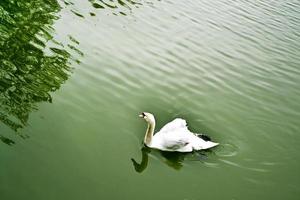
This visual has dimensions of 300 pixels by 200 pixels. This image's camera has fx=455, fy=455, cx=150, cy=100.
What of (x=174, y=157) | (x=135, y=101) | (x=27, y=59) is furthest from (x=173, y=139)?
(x=27, y=59)

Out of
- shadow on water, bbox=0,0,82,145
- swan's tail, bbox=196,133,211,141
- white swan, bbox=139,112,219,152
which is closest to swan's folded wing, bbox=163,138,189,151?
white swan, bbox=139,112,219,152

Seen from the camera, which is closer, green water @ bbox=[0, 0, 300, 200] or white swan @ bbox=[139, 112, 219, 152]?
green water @ bbox=[0, 0, 300, 200]

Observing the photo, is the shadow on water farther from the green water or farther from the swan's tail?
the swan's tail

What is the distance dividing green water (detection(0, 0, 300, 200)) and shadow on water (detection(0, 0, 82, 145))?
0.04 m

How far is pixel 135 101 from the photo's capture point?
35.8 ft

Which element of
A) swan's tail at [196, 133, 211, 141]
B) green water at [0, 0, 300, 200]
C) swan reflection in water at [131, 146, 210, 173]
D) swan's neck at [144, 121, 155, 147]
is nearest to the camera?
green water at [0, 0, 300, 200]

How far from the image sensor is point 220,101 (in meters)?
12.0

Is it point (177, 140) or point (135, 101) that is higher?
point (177, 140)

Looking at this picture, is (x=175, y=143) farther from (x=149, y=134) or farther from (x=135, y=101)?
(x=135, y=101)

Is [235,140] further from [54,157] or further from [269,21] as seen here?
[269,21]

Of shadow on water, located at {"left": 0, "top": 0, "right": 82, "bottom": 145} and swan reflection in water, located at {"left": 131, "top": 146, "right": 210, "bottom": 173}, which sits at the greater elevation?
shadow on water, located at {"left": 0, "top": 0, "right": 82, "bottom": 145}

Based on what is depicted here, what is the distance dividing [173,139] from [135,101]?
82.3 inches

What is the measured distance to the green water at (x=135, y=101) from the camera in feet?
26.6

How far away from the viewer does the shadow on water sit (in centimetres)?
913
